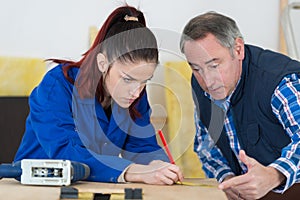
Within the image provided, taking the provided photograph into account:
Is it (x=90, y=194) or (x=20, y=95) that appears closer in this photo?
(x=90, y=194)

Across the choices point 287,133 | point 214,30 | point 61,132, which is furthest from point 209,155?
point 61,132

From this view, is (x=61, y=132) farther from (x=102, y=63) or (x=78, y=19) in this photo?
(x=78, y=19)

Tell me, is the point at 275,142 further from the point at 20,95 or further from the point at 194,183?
the point at 20,95

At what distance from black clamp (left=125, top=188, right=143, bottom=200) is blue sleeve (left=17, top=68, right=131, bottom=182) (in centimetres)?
18

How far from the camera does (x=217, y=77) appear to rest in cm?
167

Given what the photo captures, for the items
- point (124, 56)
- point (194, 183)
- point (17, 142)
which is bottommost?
point (17, 142)

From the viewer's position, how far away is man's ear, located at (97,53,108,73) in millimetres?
1396

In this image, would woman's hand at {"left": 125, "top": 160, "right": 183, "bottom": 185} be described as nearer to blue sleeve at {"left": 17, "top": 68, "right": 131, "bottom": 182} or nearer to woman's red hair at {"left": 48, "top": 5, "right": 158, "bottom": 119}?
blue sleeve at {"left": 17, "top": 68, "right": 131, "bottom": 182}

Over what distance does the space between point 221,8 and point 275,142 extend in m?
1.09

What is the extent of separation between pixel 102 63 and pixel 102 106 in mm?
114

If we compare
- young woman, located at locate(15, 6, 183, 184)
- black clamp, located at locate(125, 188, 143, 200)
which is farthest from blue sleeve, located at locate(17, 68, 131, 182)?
black clamp, located at locate(125, 188, 143, 200)

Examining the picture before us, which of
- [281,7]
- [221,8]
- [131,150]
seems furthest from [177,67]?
[131,150]

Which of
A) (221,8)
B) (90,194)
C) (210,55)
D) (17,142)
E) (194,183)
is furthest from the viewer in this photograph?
(221,8)

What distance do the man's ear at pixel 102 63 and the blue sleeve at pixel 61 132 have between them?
94 mm
